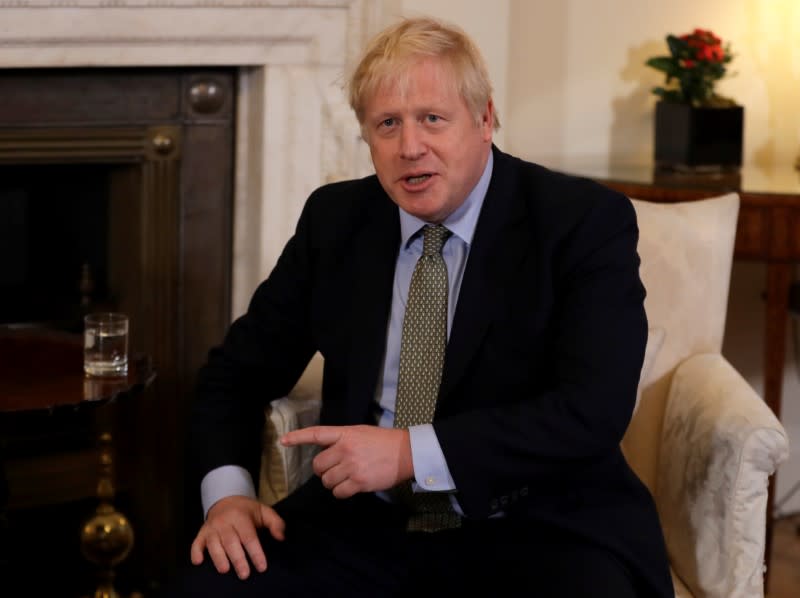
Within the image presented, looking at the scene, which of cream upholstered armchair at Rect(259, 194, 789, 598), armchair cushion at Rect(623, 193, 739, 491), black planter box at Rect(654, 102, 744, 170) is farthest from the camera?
black planter box at Rect(654, 102, 744, 170)

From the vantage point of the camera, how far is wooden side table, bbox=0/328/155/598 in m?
2.06

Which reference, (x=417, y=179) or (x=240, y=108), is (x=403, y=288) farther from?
(x=240, y=108)

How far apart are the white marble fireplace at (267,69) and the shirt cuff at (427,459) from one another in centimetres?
123

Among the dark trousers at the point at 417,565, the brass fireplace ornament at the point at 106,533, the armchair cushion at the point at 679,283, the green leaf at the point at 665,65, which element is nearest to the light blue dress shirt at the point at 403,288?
the dark trousers at the point at 417,565

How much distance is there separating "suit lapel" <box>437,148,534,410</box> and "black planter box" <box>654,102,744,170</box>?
133 cm

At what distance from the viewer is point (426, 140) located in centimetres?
182

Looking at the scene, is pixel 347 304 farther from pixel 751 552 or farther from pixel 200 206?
pixel 200 206

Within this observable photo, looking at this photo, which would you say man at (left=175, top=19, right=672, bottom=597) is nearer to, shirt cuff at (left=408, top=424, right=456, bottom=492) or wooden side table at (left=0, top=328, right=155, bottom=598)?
shirt cuff at (left=408, top=424, right=456, bottom=492)

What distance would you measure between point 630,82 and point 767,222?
709 millimetres

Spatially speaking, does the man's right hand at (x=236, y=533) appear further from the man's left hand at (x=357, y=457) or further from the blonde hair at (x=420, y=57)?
the blonde hair at (x=420, y=57)

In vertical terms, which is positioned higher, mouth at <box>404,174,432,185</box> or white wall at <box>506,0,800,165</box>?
white wall at <box>506,0,800,165</box>

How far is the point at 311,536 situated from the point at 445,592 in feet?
0.73

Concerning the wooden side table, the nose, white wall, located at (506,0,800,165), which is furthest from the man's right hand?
white wall, located at (506,0,800,165)

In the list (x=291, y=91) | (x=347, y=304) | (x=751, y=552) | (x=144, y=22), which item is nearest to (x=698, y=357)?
(x=751, y=552)
